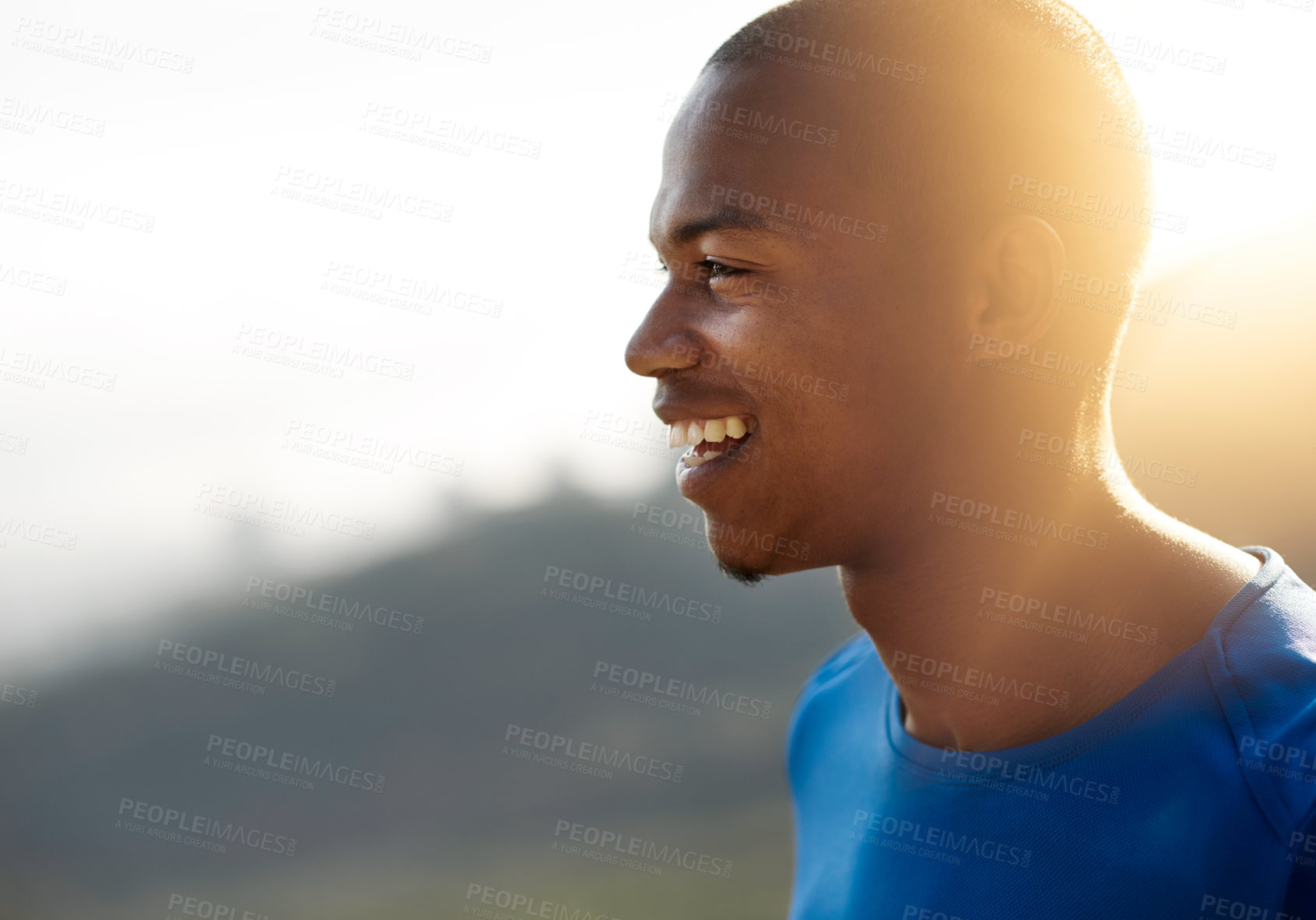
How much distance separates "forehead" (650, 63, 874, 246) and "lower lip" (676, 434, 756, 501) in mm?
344

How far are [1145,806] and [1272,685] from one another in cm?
23

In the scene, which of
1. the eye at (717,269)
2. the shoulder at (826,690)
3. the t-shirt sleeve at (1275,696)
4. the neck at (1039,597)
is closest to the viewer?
the t-shirt sleeve at (1275,696)

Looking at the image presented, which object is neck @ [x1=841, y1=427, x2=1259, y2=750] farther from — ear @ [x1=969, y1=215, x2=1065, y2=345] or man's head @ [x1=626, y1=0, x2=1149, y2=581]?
ear @ [x1=969, y1=215, x2=1065, y2=345]

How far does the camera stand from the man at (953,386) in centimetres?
127

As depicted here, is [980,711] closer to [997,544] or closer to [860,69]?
[997,544]

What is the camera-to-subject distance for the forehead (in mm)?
1305

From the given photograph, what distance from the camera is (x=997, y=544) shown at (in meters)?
1.33

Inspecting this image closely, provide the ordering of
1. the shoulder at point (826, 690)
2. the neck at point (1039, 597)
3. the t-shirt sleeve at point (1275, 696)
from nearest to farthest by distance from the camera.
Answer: the t-shirt sleeve at point (1275, 696) < the neck at point (1039, 597) < the shoulder at point (826, 690)

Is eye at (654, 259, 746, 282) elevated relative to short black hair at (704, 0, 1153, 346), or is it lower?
lower

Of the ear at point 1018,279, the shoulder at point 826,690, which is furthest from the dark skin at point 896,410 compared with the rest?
the shoulder at point 826,690

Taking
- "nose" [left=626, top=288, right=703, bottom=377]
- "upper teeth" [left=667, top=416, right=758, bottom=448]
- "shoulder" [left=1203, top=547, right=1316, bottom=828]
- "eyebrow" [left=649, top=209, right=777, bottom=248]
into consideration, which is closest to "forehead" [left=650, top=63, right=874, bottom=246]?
"eyebrow" [left=649, top=209, right=777, bottom=248]

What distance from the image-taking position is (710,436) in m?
1.41

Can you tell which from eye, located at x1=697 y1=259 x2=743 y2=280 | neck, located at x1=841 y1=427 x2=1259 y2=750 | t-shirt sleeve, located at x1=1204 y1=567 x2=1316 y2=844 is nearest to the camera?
t-shirt sleeve, located at x1=1204 y1=567 x2=1316 y2=844

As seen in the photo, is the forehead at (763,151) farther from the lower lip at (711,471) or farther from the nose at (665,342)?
the lower lip at (711,471)
